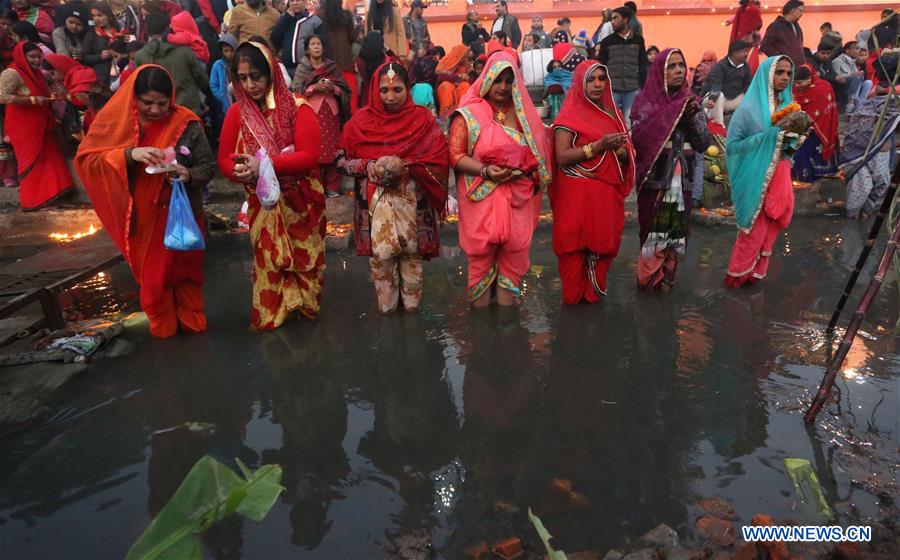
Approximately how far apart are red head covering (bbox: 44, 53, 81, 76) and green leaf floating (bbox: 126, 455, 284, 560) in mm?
8286

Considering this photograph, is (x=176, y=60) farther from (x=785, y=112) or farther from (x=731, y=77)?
(x=731, y=77)

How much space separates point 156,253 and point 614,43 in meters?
6.82

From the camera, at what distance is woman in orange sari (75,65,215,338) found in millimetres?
3822

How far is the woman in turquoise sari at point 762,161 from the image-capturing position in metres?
4.84

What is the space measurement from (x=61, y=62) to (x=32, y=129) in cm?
98

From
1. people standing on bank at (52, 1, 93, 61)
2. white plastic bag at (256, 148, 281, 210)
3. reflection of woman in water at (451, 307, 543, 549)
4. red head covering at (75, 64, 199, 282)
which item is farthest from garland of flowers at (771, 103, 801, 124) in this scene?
people standing on bank at (52, 1, 93, 61)

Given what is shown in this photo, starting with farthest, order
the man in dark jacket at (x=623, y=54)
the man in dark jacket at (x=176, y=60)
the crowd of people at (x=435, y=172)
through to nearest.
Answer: the man in dark jacket at (x=623, y=54)
the man in dark jacket at (x=176, y=60)
the crowd of people at (x=435, y=172)

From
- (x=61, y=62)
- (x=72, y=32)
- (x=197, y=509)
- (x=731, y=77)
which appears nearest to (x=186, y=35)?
(x=61, y=62)

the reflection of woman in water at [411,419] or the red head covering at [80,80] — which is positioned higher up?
the red head covering at [80,80]

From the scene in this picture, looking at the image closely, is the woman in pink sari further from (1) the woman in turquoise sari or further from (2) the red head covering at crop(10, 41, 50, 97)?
(2) the red head covering at crop(10, 41, 50, 97)

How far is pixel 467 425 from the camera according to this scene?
3.17m

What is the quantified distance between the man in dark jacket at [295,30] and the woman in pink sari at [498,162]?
428 centimetres

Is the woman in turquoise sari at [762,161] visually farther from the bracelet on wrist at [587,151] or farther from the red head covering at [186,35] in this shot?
the red head covering at [186,35]

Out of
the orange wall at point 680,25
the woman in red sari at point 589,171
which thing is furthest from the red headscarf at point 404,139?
the orange wall at point 680,25
